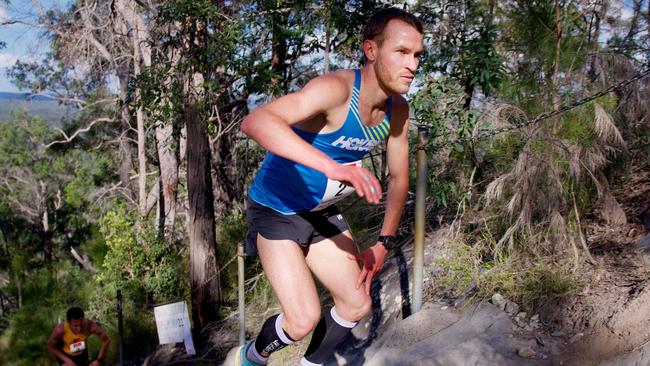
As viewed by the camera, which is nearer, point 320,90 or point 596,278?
point 320,90

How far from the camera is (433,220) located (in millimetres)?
5465

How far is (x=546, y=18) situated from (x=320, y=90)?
10.5 feet

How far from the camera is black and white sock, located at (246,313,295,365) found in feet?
8.52

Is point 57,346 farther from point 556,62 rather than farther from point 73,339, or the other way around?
point 556,62

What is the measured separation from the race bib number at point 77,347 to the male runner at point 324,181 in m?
3.91

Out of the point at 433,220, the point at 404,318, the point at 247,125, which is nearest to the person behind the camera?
the point at 247,125

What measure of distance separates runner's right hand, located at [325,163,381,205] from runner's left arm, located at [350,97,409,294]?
96cm

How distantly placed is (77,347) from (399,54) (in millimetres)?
5203

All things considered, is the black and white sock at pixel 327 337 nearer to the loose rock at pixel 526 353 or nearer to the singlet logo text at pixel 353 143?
the singlet logo text at pixel 353 143

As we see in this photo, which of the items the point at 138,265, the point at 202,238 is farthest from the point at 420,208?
the point at 138,265

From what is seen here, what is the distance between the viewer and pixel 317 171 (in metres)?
2.38

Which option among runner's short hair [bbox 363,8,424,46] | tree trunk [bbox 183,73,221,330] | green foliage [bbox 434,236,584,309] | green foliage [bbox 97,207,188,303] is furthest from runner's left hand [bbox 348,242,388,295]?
green foliage [bbox 97,207,188,303]

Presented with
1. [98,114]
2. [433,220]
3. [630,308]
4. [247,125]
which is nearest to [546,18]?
[433,220]

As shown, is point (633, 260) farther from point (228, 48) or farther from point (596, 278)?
point (228, 48)
